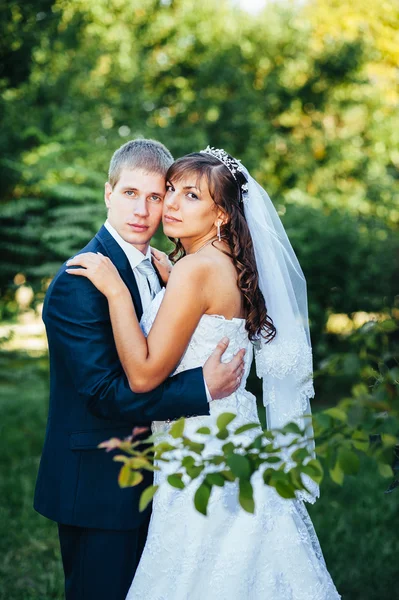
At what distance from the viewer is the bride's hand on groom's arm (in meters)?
2.77

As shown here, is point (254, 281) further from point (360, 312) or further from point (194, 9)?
point (194, 9)

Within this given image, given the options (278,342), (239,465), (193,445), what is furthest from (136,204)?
(239,465)

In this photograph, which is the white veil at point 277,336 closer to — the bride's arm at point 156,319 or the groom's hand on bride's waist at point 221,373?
the groom's hand on bride's waist at point 221,373

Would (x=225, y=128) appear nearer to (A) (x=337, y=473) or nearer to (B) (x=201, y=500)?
(A) (x=337, y=473)

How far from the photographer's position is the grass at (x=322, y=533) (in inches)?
184

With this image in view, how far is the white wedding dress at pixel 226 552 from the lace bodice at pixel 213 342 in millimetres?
12

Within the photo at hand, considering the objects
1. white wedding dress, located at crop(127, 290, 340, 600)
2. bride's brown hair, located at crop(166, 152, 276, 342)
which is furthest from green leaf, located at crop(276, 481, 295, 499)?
bride's brown hair, located at crop(166, 152, 276, 342)

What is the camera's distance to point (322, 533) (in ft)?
18.0

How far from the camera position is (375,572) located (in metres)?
4.81

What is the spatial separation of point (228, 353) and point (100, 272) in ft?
2.13

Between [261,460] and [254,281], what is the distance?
1525mm

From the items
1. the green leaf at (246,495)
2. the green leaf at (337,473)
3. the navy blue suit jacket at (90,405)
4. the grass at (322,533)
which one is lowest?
the grass at (322,533)

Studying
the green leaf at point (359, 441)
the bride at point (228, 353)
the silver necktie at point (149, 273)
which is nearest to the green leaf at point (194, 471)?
the green leaf at point (359, 441)

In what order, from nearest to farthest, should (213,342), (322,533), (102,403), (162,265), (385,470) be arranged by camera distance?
(385,470) → (102,403) → (213,342) → (162,265) → (322,533)
